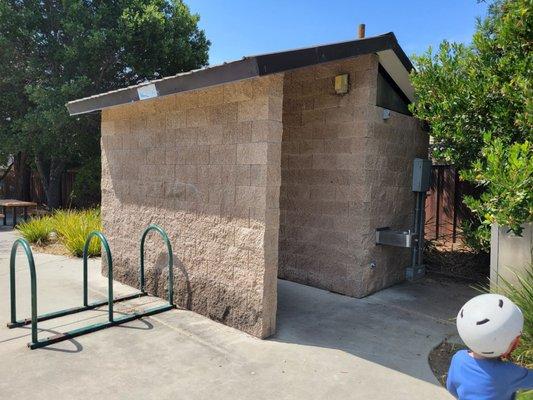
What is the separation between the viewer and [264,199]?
421 centimetres

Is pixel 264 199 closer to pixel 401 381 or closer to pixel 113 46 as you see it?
pixel 401 381

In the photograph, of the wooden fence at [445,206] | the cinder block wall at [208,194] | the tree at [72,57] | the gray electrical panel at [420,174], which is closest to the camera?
the cinder block wall at [208,194]

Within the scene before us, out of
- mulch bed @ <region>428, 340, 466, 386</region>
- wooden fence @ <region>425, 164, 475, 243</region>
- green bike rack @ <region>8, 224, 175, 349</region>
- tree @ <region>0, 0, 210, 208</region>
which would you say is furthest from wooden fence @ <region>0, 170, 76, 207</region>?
mulch bed @ <region>428, 340, 466, 386</region>

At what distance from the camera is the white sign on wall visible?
16.0ft

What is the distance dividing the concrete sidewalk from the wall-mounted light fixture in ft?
8.76

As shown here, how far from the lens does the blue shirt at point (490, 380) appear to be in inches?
80.6

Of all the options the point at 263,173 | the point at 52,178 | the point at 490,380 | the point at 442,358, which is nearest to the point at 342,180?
the point at 263,173

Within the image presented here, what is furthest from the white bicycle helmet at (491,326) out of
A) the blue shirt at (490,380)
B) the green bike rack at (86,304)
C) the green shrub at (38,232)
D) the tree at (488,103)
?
the green shrub at (38,232)

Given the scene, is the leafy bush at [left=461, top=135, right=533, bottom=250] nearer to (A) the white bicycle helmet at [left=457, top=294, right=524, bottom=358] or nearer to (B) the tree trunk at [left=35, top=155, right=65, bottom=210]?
(A) the white bicycle helmet at [left=457, top=294, right=524, bottom=358]

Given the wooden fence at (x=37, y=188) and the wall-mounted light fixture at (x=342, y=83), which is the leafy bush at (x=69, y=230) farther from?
the wooden fence at (x=37, y=188)

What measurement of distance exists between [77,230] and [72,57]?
598 centimetres

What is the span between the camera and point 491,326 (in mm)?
1933

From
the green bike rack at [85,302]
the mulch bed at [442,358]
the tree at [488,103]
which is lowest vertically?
the mulch bed at [442,358]

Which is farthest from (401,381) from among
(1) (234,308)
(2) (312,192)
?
(2) (312,192)
